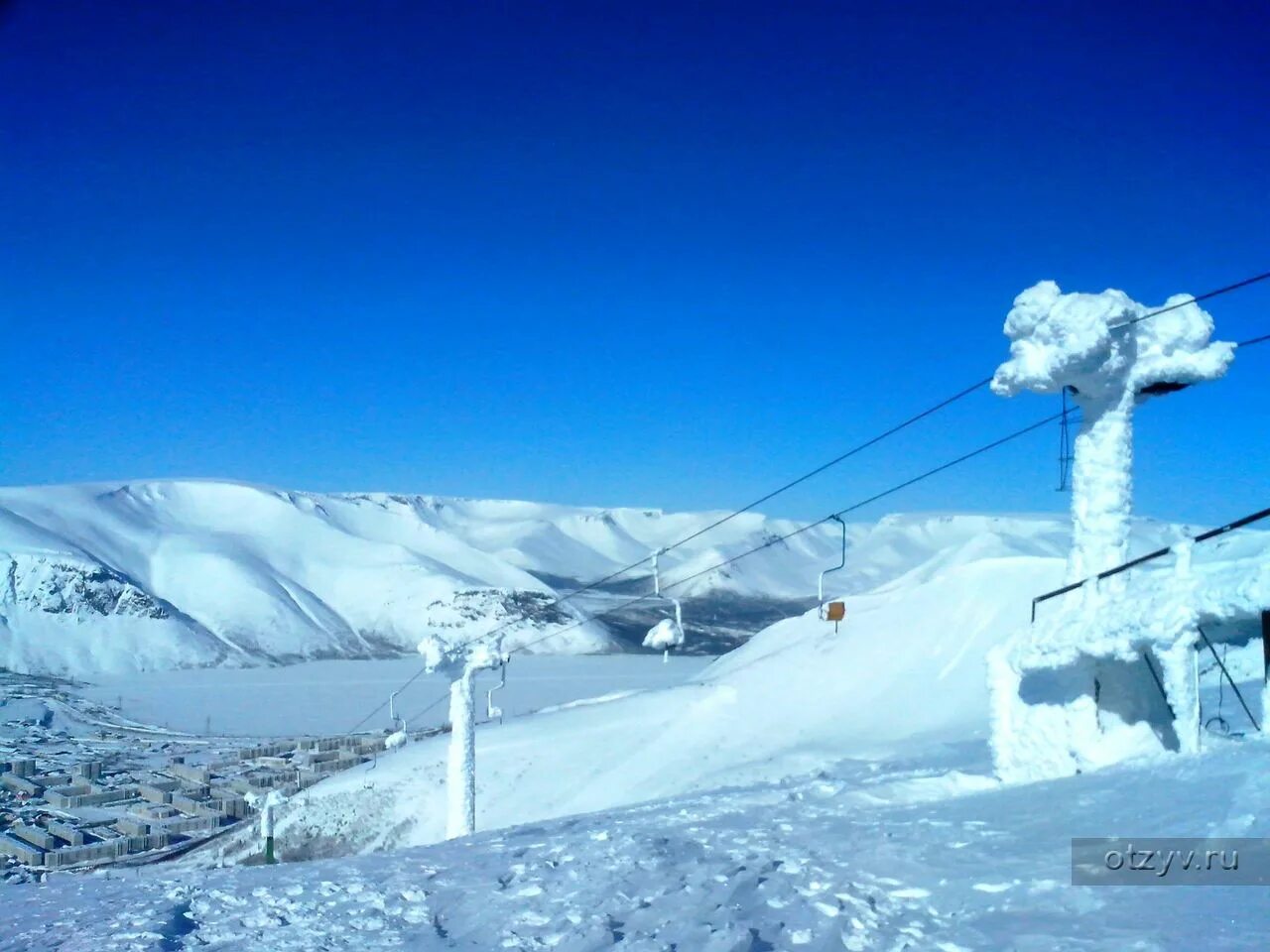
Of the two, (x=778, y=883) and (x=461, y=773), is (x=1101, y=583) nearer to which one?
(x=778, y=883)

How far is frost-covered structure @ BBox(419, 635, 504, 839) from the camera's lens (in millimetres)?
15312

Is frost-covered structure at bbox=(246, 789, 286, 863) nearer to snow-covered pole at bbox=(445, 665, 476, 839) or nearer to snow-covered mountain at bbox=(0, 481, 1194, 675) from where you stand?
snow-covered pole at bbox=(445, 665, 476, 839)

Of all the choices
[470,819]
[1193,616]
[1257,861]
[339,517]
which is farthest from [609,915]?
[339,517]

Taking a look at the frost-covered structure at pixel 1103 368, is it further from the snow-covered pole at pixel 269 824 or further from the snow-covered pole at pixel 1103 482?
the snow-covered pole at pixel 269 824

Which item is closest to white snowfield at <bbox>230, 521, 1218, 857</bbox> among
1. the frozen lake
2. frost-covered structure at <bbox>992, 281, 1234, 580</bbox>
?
frost-covered structure at <bbox>992, 281, 1234, 580</bbox>

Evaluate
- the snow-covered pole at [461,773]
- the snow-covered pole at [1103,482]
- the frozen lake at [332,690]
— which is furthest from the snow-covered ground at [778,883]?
the frozen lake at [332,690]

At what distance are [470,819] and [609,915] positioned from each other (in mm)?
10250

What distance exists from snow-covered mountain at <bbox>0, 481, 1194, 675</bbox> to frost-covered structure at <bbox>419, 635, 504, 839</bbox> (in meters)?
66.8

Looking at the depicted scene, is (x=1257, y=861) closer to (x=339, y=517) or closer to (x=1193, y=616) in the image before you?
(x=1193, y=616)

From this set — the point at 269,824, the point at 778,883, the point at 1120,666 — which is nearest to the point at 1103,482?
the point at 1120,666

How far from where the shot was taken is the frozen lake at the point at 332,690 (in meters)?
54.2

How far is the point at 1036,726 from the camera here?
393 inches

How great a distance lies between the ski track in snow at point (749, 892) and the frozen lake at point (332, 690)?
37.2m

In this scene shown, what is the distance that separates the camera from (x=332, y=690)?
67.9 m
